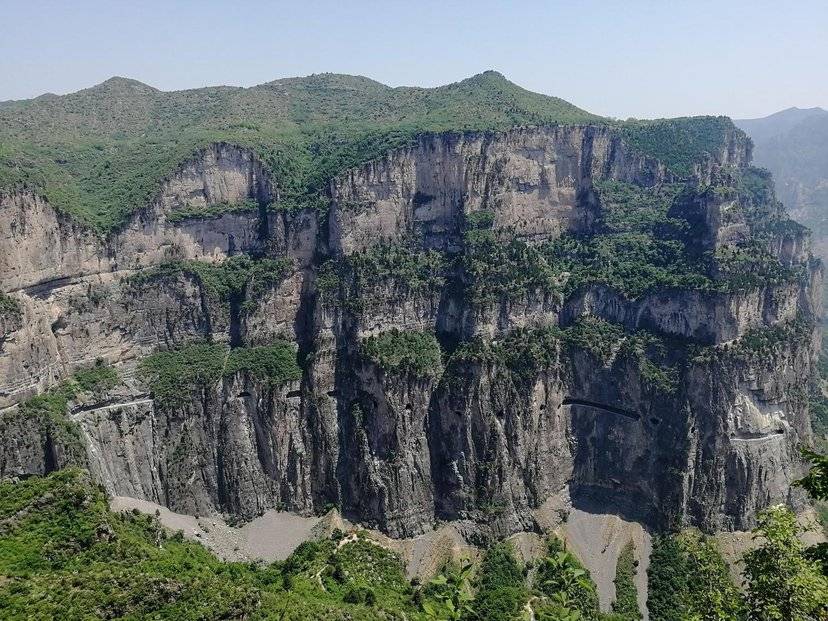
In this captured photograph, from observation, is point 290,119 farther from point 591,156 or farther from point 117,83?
point 591,156

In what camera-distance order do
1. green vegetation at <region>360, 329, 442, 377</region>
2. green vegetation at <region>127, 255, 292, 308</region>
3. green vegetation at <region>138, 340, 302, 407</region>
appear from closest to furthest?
green vegetation at <region>138, 340, 302, 407</region> → green vegetation at <region>360, 329, 442, 377</region> → green vegetation at <region>127, 255, 292, 308</region>

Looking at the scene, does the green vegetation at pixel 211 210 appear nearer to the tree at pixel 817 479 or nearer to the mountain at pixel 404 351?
the mountain at pixel 404 351

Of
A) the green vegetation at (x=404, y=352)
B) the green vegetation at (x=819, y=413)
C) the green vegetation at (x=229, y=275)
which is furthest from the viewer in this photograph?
the green vegetation at (x=819, y=413)

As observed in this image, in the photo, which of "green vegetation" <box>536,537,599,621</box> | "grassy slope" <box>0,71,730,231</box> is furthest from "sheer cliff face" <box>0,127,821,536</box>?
"green vegetation" <box>536,537,599,621</box>

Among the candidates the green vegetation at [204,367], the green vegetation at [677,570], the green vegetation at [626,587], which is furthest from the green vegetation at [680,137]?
the green vegetation at [204,367]

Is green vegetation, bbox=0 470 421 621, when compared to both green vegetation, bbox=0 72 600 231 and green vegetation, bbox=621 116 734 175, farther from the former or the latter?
green vegetation, bbox=621 116 734 175

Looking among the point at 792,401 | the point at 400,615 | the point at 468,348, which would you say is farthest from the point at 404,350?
the point at 792,401
